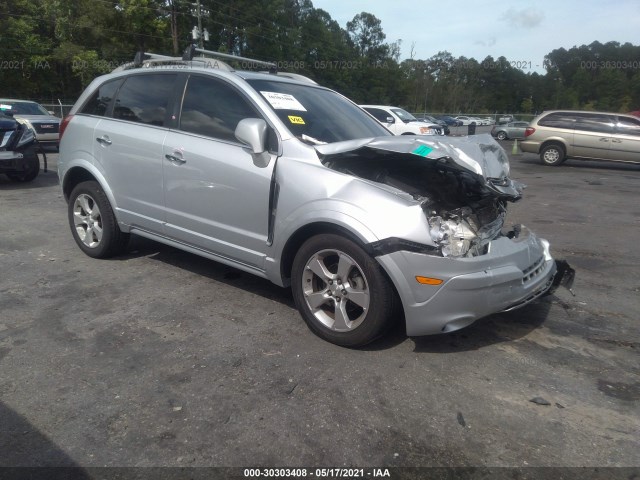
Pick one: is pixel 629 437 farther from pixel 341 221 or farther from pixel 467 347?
pixel 341 221

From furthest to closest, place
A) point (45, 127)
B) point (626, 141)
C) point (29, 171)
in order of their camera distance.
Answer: point (626, 141) < point (45, 127) < point (29, 171)

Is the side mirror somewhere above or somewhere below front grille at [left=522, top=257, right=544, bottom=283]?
above

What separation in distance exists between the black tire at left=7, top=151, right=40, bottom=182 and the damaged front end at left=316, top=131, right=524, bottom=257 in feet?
25.6

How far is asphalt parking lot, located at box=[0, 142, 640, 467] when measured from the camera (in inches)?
95.5

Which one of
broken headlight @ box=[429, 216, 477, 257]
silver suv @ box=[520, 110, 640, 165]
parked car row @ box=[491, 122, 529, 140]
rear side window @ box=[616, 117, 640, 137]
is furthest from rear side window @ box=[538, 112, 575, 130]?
parked car row @ box=[491, 122, 529, 140]

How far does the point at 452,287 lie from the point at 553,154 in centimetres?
1482

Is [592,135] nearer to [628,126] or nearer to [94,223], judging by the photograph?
[628,126]

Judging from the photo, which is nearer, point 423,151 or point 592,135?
point 423,151

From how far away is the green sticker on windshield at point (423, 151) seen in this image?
10.7 ft

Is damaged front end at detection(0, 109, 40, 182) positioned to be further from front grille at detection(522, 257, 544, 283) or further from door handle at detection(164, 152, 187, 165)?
front grille at detection(522, 257, 544, 283)

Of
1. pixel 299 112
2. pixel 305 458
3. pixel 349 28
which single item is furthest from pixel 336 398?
pixel 349 28

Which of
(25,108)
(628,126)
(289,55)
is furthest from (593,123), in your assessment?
(289,55)

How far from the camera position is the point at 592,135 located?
49.8ft

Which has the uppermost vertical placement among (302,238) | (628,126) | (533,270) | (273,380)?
Result: (628,126)
